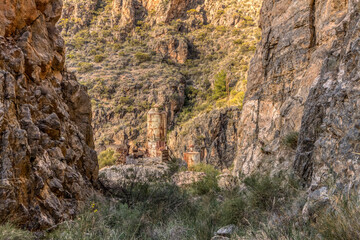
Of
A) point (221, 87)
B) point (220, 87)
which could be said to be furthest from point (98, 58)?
point (221, 87)

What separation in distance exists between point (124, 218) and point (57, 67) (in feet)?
12.5

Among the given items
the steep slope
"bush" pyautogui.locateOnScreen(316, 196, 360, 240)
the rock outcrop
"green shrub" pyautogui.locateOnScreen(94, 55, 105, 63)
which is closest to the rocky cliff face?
"bush" pyautogui.locateOnScreen(316, 196, 360, 240)

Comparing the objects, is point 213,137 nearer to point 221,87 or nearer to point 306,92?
point 221,87

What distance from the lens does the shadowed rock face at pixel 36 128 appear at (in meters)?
3.58

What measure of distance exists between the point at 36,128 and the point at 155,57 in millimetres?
46084

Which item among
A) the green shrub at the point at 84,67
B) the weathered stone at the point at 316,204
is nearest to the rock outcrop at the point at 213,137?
the green shrub at the point at 84,67

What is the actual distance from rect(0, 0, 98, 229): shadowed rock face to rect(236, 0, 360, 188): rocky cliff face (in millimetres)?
4001

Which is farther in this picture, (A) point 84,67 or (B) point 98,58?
(B) point 98,58

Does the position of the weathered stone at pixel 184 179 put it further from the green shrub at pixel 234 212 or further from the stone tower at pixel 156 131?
the stone tower at pixel 156 131

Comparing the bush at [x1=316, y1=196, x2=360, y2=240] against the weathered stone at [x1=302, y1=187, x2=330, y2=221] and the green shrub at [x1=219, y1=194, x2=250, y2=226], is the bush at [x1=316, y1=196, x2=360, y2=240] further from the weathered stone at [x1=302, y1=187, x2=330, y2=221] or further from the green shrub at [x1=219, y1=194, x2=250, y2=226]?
the green shrub at [x1=219, y1=194, x2=250, y2=226]

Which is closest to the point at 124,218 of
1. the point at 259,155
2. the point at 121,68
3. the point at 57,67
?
the point at 57,67

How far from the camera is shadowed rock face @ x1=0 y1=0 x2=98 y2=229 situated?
141 inches

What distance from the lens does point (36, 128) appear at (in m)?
4.25

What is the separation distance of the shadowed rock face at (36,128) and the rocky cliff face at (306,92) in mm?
4001
